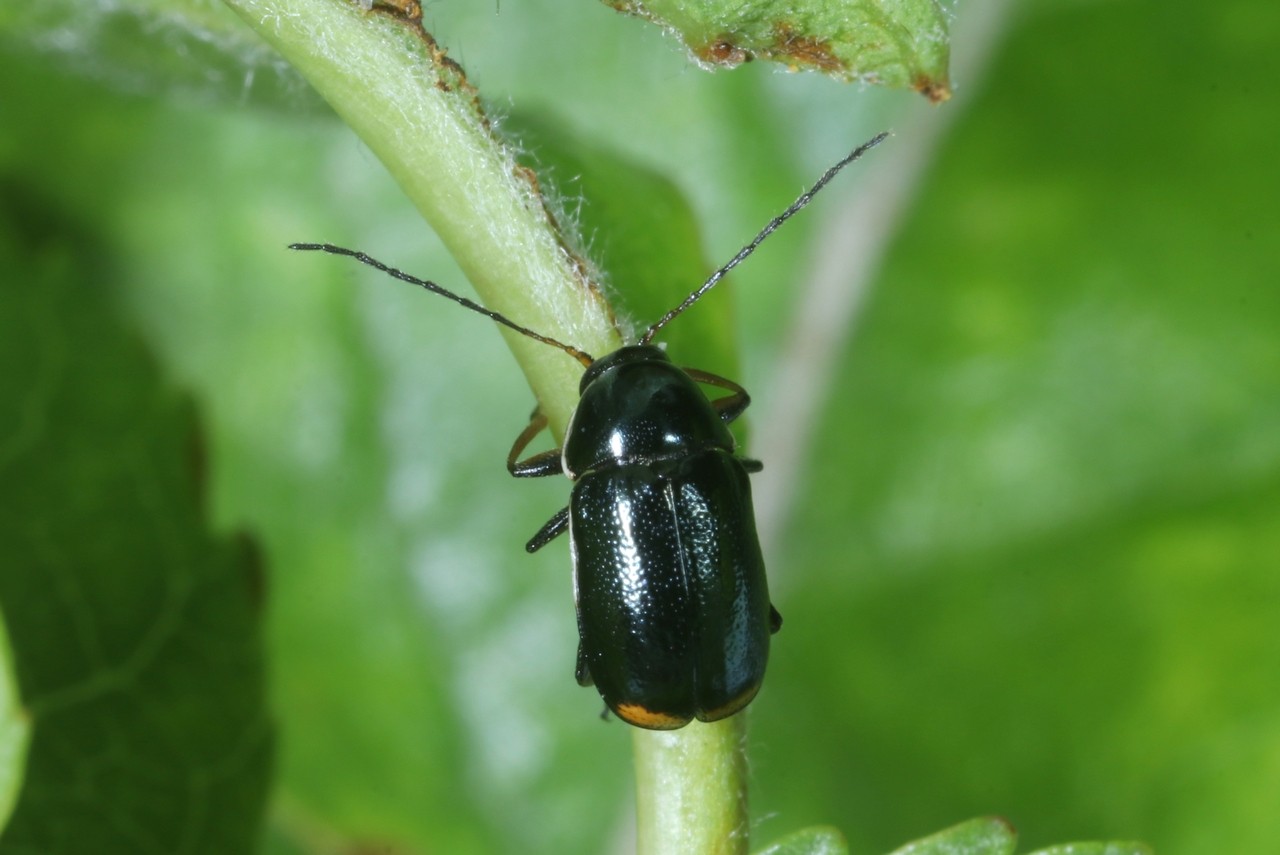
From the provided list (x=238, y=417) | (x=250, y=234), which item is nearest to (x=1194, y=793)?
(x=238, y=417)

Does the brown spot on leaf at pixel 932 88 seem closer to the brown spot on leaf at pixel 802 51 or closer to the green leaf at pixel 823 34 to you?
the green leaf at pixel 823 34

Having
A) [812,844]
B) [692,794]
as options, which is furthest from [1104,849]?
[692,794]

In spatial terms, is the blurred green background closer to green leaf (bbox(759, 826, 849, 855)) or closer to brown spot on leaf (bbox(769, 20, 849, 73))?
brown spot on leaf (bbox(769, 20, 849, 73))

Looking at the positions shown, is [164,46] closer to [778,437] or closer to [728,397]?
[728,397]

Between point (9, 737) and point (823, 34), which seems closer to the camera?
point (823, 34)

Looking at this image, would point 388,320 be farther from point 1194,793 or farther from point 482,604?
point 1194,793

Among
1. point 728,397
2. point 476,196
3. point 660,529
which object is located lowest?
point 476,196

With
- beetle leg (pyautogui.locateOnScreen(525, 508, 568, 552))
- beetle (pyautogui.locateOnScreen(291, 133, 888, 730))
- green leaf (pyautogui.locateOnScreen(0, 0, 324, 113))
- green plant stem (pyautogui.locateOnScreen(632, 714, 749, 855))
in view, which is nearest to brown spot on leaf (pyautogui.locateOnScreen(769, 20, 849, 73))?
beetle (pyautogui.locateOnScreen(291, 133, 888, 730))

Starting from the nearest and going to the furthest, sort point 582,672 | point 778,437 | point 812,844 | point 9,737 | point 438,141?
point 438,141 → point 812,844 → point 9,737 → point 582,672 → point 778,437
